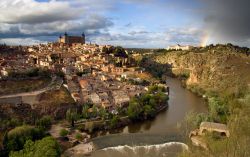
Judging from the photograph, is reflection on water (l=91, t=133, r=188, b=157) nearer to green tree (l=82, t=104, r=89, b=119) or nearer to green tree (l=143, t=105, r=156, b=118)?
green tree (l=82, t=104, r=89, b=119)

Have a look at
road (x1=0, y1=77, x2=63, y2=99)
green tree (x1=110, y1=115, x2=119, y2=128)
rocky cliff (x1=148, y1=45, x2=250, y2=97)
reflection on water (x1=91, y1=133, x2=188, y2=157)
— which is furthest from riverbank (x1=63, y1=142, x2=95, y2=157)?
rocky cliff (x1=148, y1=45, x2=250, y2=97)

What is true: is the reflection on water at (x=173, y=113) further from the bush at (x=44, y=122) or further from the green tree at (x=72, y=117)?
the bush at (x=44, y=122)

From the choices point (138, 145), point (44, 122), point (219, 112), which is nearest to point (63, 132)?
point (44, 122)

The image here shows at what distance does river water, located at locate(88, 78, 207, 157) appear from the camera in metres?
22.7

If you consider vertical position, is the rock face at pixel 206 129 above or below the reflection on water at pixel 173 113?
above

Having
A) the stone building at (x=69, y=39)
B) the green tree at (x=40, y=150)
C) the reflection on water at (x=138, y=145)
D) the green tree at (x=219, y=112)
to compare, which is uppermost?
the stone building at (x=69, y=39)

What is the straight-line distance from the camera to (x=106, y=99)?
36.4 meters

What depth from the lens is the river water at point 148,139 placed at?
74.5ft

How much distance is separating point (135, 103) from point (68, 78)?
46.7 ft

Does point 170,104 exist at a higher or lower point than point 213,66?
lower

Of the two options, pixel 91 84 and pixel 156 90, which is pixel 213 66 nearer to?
pixel 156 90

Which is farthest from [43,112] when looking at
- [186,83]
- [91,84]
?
[186,83]

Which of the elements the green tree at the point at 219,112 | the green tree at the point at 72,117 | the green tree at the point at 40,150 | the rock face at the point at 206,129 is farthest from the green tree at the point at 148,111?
the green tree at the point at 40,150

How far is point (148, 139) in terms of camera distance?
84.5 feet
